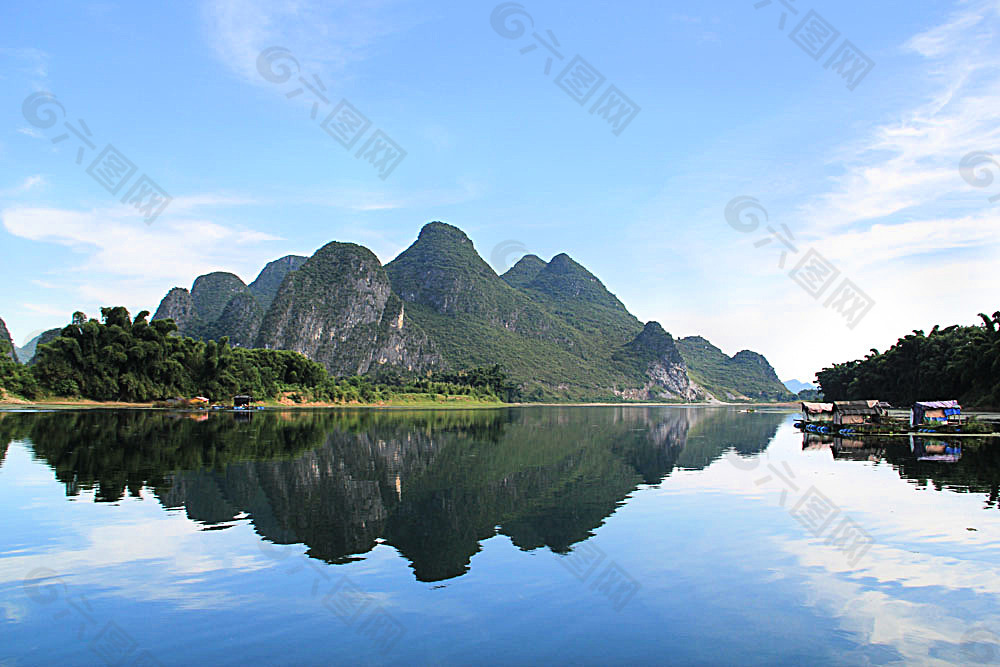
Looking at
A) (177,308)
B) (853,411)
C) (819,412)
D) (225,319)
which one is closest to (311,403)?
(819,412)

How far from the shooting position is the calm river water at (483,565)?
8.27 m

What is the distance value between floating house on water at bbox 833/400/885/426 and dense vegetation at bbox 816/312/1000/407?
11.5 m

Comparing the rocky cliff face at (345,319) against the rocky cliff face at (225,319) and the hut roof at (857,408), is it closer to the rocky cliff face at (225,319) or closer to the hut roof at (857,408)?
the rocky cliff face at (225,319)

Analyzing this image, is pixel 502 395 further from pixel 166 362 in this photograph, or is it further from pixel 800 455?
pixel 800 455

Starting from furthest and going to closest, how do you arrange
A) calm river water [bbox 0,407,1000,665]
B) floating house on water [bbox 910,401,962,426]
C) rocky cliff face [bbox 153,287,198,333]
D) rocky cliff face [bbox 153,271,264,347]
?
rocky cliff face [bbox 153,287,198,333], rocky cliff face [bbox 153,271,264,347], floating house on water [bbox 910,401,962,426], calm river water [bbox 0,407,1000,665]

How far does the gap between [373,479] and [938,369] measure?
69773mm

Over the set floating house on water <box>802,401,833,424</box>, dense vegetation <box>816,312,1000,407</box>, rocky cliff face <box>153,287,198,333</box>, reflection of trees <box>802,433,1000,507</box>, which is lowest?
reflection of trees <box>802,433,1000,507</box>

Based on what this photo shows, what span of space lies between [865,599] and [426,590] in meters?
7.25

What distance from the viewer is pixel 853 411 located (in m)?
57.0

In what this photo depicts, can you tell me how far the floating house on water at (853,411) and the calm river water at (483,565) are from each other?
107 ft

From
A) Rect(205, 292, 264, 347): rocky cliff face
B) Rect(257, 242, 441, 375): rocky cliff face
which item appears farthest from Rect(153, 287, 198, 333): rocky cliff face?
Rect(257, 242, 441, 375): rocky cliff face

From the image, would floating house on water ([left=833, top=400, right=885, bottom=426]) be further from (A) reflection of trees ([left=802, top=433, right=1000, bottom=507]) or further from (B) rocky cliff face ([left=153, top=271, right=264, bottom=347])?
(B) rocky cliff face ([left=153, top=271, right=264, bottom=347])

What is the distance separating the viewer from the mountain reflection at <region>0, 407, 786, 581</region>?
566 inches

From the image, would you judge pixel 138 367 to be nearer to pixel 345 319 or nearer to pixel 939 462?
pixel 939 462
